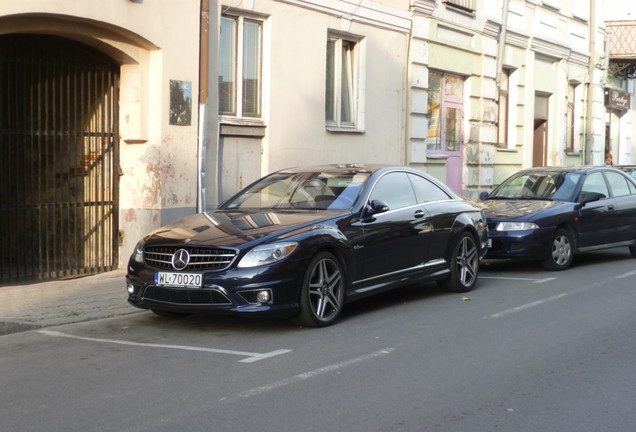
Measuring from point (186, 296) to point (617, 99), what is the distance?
26450 millimetres

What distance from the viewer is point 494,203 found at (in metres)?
14.0

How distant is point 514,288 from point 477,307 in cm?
167

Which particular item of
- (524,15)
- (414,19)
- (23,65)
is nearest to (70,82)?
(23,65)

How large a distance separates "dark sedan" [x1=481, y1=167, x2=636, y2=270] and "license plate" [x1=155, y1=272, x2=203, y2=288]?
5960mm

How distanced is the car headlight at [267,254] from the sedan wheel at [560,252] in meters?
6.06

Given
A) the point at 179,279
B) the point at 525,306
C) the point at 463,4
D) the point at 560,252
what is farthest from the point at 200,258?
the point at 463,4

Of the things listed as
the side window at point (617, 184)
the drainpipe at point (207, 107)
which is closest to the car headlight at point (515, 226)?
the side window at point (617, 184)

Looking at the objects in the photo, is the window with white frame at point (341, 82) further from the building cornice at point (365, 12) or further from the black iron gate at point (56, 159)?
the black iron gate at point (56, 159)

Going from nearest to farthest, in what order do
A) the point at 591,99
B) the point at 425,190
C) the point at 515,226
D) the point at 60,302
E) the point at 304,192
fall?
1. the point at 304,192
2. the point at 60,302
3. the point at 425,190
4. the point at 515,226
5. the point at 591,99

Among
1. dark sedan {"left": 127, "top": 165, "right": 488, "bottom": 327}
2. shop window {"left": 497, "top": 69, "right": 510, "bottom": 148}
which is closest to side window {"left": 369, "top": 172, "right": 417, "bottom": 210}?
dark sedan {"left": 127, "top": 165, "right": 488, "bottom": 327}

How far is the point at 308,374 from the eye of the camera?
6.56 meters

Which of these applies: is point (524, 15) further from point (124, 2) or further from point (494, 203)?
point (124, 2)

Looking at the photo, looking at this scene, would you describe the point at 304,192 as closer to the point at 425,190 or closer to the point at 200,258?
the point at 425,190

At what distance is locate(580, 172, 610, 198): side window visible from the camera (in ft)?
45.9
